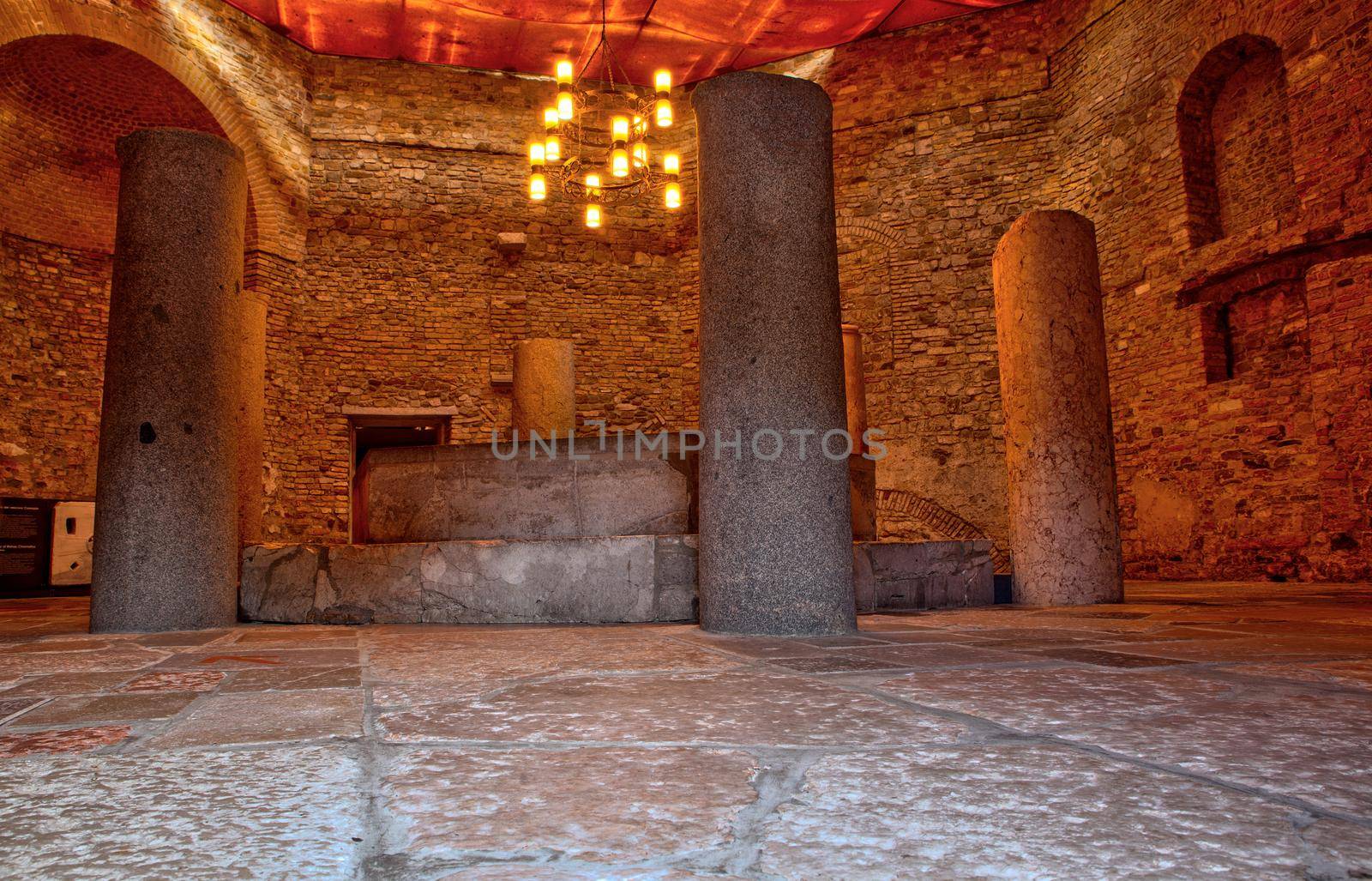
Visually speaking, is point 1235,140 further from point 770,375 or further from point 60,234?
point 60,234

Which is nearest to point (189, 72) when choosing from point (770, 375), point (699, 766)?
point (770, 375)

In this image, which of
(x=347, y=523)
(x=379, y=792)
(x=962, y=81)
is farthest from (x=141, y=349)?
(x=962, y=81)

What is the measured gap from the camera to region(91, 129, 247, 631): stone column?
3.99 m

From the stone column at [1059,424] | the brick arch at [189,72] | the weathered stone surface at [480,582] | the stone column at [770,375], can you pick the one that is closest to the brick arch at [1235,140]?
the stone column at [1059,424]

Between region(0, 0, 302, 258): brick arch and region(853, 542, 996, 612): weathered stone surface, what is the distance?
21.5 ft

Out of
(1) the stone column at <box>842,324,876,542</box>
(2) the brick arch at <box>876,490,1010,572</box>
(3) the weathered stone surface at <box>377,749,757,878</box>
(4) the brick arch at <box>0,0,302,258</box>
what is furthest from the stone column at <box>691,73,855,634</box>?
(2) the brick arch at <box>876,490,1010,572</box>

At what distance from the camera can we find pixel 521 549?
4.37 meters

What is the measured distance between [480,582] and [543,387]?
463cm

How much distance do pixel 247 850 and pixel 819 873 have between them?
2.10ft

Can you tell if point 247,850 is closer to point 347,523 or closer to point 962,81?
point 347,523

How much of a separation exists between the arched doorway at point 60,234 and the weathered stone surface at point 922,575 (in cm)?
924

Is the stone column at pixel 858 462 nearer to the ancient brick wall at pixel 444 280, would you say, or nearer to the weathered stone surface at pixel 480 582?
the weathered stone surface at pixel 480 582

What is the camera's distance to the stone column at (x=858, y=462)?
20.4 feet

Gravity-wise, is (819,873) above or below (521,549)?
below
